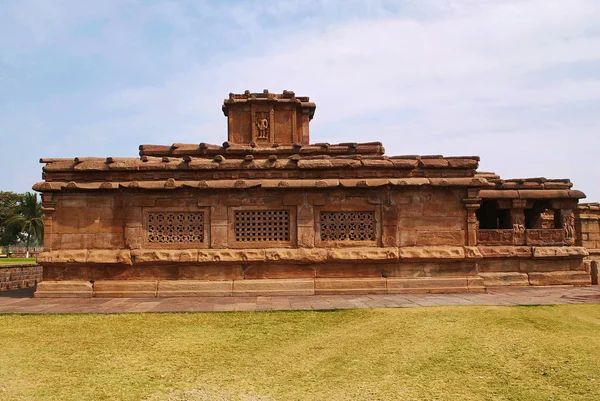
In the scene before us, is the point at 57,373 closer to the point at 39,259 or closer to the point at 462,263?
the point at 39,259

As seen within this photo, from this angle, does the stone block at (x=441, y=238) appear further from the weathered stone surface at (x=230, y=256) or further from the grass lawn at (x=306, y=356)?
the weathered stone surface at (x=230, y=256)

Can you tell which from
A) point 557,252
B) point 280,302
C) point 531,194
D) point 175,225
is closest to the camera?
point 280,302

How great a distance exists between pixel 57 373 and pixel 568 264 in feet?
35.1

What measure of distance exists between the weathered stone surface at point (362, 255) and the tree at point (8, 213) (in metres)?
50.2

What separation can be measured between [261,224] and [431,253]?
143 inches

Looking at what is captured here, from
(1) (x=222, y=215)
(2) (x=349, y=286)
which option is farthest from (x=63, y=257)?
(2) (x=349, y=286)

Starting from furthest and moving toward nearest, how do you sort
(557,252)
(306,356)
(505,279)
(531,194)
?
1. (531,194)
2. (557,252)
3. (505,279)
4. (306,356)

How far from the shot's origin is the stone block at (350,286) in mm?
8695

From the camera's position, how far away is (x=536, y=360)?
4348 mm

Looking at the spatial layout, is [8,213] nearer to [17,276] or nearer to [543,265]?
[17,276]

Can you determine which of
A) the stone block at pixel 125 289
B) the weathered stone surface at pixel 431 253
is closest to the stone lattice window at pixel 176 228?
the stone block at pixel 125 289

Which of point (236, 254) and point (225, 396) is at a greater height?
point (236, 254)

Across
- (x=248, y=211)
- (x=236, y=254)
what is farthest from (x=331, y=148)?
(x=236, y=254)

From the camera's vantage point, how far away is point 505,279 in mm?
9836
